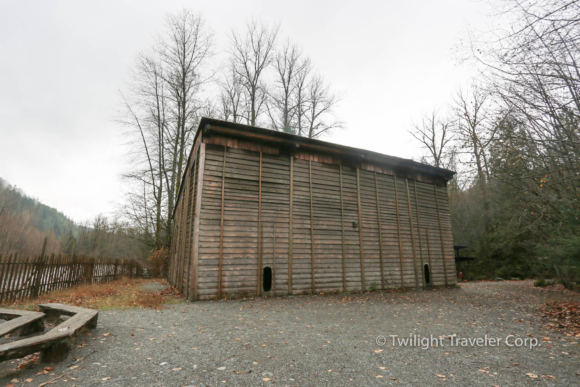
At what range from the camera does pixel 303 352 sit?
4395 millimetres

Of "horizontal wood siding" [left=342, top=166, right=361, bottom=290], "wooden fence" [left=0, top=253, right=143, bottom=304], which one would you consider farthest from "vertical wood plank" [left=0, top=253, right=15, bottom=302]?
"horizontal wood siding" [left=342, top=166, right=361, bottom=290]

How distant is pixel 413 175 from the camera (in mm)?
14742

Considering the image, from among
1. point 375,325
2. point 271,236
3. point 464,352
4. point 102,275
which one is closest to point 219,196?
point 271,236

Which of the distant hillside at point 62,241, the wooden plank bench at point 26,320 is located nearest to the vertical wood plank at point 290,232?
the wooden plank bench at point 26,320

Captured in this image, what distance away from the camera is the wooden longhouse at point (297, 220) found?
31.6 feet

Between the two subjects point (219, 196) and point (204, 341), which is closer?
point (204, 341)

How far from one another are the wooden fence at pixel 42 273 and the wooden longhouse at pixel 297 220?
471cm

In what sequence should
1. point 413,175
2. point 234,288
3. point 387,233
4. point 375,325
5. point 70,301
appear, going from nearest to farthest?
1. point 375,325
2. point 70,301
3. point 234,288
4. point 387,233
5. point 413,175

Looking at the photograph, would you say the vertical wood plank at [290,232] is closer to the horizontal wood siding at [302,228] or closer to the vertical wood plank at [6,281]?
the horizontal wood siding at [302,228]

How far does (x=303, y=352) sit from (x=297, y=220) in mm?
6740

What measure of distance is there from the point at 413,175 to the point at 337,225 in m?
5.88

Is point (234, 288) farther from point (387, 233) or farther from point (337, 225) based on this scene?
point (387, 233)

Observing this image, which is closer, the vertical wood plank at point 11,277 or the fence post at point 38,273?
the vertical wood plank at point 11,277

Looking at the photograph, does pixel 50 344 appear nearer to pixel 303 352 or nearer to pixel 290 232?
pixel 303 352
